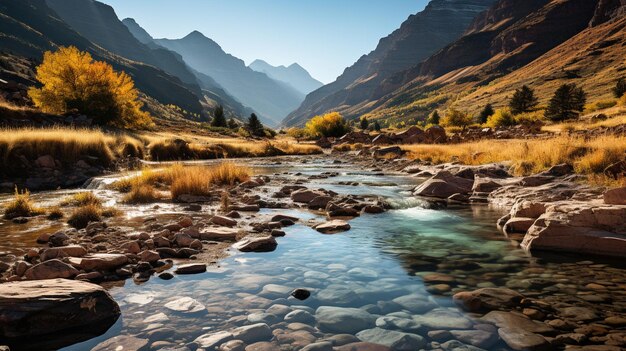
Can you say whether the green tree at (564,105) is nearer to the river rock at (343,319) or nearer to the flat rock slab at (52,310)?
the river rock at (343,319)

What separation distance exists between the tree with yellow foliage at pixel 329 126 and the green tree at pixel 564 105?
111 ft

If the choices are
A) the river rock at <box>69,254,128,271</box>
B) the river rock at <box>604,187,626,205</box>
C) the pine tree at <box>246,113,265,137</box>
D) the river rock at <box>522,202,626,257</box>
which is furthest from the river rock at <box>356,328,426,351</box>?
the pine tree at <box>246,113,265,137</box>

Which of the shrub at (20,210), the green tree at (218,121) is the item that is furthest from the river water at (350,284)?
the green tree at (218,121)

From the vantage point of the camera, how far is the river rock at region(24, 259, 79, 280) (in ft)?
18.3

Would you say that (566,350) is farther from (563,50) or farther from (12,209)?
(563,50)

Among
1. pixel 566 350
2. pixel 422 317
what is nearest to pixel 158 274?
pixel 422 317

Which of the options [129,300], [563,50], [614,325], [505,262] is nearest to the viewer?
[614,325]

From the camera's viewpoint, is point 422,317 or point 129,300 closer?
point 422,317

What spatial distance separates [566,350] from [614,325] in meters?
1.03

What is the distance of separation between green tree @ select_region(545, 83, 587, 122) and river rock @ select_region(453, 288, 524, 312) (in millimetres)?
59942

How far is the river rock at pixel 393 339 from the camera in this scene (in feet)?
13.5

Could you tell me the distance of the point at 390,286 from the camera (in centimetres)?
591

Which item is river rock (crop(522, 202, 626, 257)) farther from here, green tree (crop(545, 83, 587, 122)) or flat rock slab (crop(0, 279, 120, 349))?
green tree (crop(545, 83, 587, 122))

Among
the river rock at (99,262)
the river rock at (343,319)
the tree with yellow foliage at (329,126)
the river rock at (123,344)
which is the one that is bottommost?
the river rock at (343,319)
